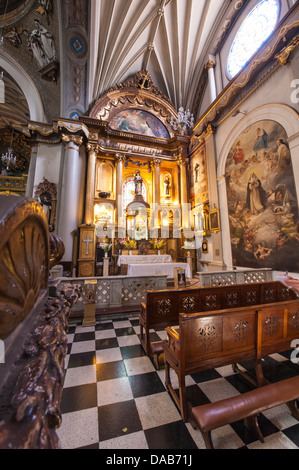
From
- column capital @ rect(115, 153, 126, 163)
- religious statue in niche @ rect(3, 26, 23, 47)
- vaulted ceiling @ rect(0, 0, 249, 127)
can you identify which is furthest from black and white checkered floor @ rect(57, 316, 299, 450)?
religious statue in niche @ rect(3, 26, 23, 47)

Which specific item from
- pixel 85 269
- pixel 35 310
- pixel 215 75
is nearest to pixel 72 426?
pixel 35 310

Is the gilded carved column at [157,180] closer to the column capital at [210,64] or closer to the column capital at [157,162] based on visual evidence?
the column capital at [157,162]

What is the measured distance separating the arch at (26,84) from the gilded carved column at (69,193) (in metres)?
2.25

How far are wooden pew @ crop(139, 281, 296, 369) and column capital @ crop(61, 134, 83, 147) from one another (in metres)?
8.16

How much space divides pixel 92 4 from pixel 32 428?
11.4 metres

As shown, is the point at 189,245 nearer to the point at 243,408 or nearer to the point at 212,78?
the point at 243,408

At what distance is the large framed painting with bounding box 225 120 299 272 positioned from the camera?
4855 mm


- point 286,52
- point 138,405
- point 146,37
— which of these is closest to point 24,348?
point 138,405

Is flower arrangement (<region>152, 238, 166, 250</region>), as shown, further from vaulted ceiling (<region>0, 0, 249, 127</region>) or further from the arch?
the arch

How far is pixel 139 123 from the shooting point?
10305 mm

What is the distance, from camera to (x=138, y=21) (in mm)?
8586

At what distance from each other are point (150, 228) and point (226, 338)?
7.98m

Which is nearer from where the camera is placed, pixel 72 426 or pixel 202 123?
pixel 72 426
